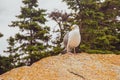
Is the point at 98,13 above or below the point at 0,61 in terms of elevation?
above

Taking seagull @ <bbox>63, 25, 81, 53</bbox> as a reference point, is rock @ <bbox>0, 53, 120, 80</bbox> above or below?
below

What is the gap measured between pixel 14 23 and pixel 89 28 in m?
5.50

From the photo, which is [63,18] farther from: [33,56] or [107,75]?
[107,75]

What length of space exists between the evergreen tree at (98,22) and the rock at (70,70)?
11222 mm

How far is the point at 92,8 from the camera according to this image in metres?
28.3

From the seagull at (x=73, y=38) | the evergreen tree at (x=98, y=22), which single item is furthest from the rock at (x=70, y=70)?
the evergreen tree at (x=98, y=22)

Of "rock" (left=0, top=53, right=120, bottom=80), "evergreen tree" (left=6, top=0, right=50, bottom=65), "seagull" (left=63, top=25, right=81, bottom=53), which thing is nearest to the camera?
"rock" (left=0, top=53, right=120, bottom=80)

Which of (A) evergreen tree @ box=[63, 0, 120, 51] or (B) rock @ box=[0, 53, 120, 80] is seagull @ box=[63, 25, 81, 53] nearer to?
(B) rock @ box=[0, 53, 120, 80]

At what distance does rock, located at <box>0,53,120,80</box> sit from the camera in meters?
12.5

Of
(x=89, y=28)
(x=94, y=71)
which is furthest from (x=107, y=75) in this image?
(x=89, y=28)

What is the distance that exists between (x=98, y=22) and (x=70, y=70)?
15.9 metres

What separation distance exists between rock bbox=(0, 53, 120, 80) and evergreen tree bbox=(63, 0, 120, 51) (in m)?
11.2

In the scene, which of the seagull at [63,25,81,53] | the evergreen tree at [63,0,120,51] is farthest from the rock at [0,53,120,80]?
the evergreen tree at [63,0,120,51]

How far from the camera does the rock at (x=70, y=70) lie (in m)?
12.5
